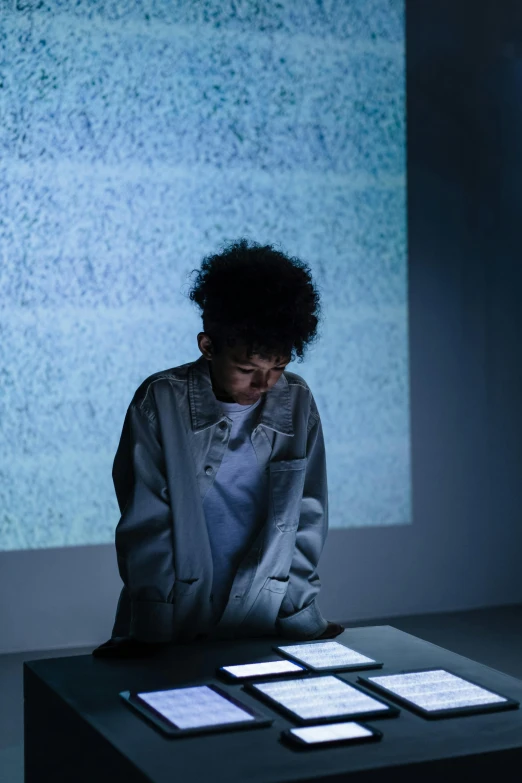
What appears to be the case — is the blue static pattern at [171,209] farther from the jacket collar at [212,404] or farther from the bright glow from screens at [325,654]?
the bright glow from screens at [325,654]

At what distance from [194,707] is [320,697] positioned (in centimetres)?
16

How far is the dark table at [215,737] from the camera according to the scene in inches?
42.9

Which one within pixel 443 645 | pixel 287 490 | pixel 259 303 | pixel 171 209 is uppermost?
pixel 171 209

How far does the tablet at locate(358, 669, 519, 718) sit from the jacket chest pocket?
359 millimetres

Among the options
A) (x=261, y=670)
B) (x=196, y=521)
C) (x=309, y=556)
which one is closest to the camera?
(x=261, y=670)

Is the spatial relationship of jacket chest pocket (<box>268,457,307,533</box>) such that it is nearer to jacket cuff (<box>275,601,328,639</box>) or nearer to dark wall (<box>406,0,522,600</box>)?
jacket cuff (<box>275,601,328,639</box>)

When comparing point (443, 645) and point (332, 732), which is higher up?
point (332, 732)

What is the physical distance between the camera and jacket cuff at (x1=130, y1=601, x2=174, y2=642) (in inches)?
62.1

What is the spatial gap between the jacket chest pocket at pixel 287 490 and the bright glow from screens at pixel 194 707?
15.7 inches

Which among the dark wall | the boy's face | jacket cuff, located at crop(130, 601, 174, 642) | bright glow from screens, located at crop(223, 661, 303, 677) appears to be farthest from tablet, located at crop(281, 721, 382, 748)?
the dark wall

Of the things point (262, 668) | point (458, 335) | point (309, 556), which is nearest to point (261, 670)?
point (262, 668)

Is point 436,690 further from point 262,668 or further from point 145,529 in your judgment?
point 145,529

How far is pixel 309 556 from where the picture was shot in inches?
69.2

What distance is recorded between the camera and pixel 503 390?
4.23 metres
